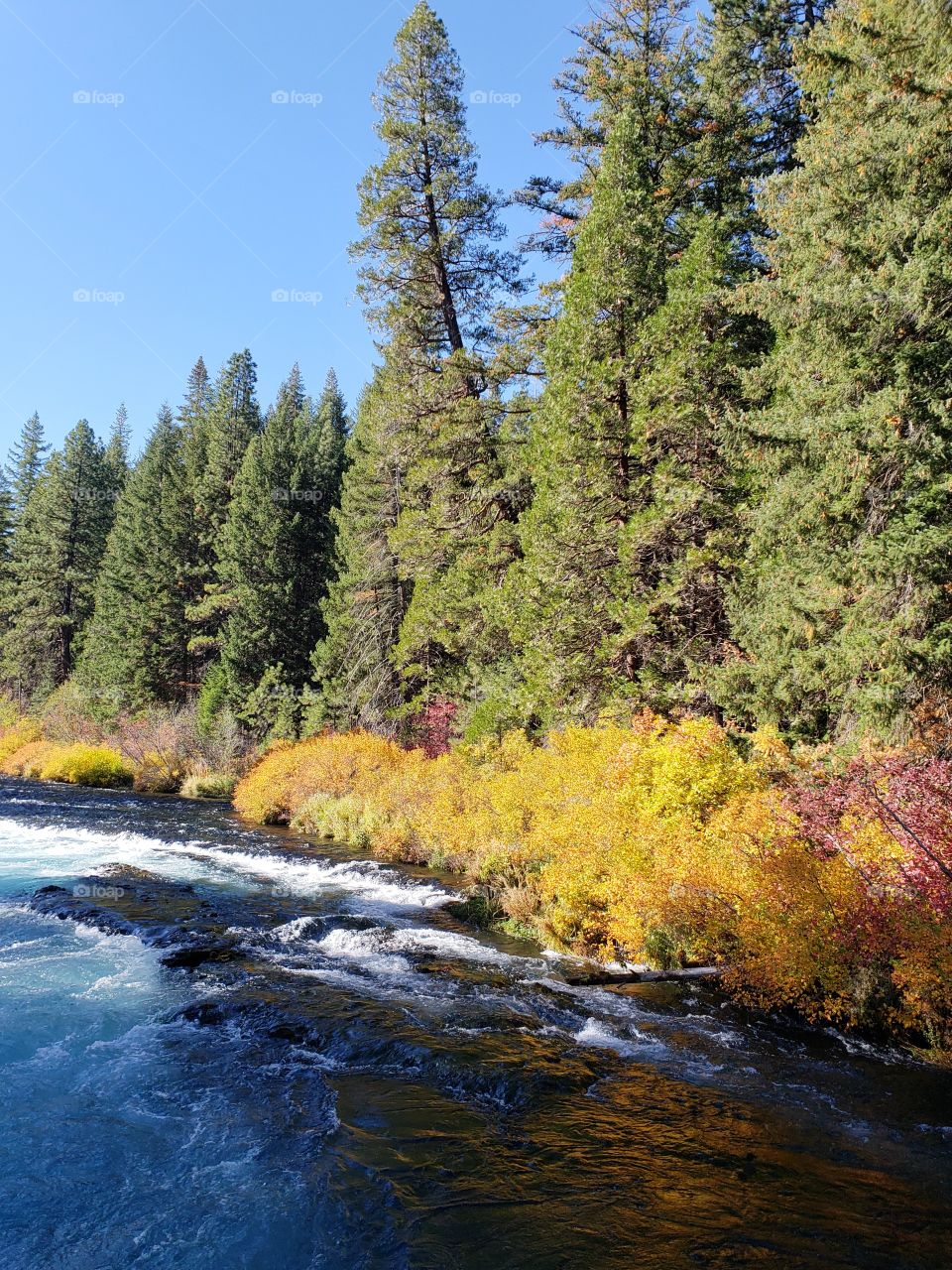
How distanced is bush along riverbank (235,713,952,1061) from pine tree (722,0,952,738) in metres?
1.47

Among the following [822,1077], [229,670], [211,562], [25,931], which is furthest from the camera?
[211,562]

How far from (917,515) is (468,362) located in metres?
13.2

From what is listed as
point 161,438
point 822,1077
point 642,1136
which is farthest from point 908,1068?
point 161,438

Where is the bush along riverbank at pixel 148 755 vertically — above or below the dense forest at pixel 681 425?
below

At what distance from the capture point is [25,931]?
10945 millimetres

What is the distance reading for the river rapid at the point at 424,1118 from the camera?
4.64 meters

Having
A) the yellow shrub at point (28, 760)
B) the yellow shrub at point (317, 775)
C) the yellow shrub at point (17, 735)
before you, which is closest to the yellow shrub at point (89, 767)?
the yellow shrub at point (28, 760)

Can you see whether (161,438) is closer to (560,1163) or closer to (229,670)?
(229,670)

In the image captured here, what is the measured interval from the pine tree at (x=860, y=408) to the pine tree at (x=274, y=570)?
23.7 m

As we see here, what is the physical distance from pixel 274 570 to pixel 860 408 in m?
28.4

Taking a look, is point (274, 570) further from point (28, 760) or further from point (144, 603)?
point (28, 760)

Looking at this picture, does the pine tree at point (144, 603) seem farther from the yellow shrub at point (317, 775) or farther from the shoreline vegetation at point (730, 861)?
the shoreline vegetation at point (730, 861)

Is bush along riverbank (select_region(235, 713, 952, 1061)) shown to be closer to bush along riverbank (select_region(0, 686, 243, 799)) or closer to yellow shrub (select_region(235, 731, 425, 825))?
yellow shrub (select_region(235, 731, 425, 825))

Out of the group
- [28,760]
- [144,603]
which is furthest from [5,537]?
[28,760]
